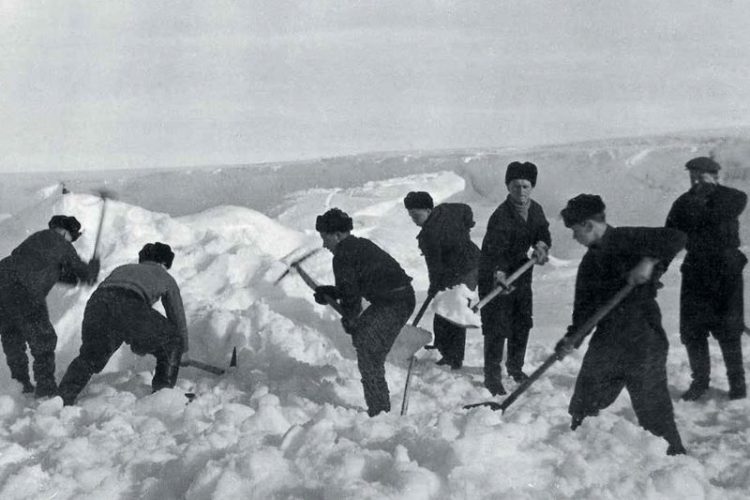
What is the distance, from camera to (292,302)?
23.9 ft

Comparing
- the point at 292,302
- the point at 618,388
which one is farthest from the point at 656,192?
the point at 618,388

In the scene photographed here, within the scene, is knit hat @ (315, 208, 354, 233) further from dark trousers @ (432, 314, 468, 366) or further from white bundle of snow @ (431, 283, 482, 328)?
dark trousers @ (432, 314, 468, 366)

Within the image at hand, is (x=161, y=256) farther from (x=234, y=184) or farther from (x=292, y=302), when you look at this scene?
(x=234, y=184)

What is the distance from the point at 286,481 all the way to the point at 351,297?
66.9 inches

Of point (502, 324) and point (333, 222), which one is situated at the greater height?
point (333, 222)

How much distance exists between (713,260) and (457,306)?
1.53m

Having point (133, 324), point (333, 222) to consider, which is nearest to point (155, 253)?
point (133, 324)

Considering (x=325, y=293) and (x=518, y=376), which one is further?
(x=518, y=376)

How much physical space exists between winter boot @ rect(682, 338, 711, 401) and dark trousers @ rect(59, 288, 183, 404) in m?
3.09

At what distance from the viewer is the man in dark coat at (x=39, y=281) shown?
17.0ft

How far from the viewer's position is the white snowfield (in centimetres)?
267

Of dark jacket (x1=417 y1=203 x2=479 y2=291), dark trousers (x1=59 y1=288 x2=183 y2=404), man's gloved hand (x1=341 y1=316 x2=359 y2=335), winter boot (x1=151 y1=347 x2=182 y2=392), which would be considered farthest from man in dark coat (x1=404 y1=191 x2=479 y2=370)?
dark trousers (x1=59 y1=288 x2=183 y2=404)

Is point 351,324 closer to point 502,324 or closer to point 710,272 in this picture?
point 502,324

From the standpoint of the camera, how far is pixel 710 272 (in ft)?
15.1
